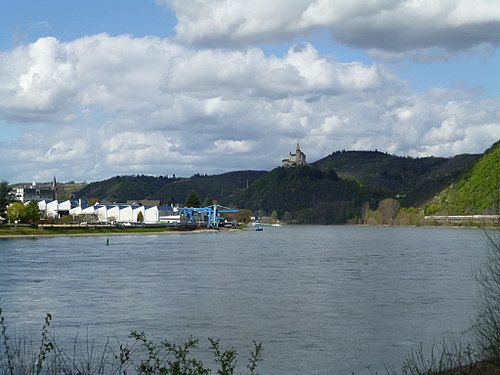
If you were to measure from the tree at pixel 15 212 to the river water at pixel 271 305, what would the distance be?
174 ft

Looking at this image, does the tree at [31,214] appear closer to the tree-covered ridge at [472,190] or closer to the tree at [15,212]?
the tree at [15,212]

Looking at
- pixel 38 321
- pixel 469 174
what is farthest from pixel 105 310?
pixel 469 174

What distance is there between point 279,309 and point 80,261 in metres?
26.1

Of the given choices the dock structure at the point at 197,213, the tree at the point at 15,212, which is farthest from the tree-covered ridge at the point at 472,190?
the tree at the point at 15,212

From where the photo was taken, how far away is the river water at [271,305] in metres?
18.2

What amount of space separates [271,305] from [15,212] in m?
76.4

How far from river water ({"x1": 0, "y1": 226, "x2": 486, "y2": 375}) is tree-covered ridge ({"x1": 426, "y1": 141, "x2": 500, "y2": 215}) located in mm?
98183

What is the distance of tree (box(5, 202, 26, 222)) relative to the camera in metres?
93.9

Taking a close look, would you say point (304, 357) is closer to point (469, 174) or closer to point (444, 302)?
point (444, 302)

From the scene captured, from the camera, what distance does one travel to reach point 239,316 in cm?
2238

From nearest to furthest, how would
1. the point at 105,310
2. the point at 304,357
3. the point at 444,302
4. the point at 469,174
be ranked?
the point at 304,357 < the point at 105,310 < the point at 444,302 < the point at 469,174

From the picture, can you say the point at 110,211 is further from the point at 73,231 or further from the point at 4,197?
the point at 73,231

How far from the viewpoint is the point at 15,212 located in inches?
3701

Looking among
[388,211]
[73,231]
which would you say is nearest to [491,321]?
[73,231]
